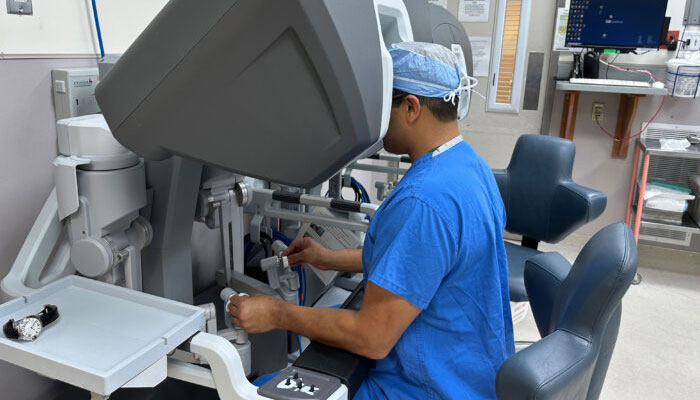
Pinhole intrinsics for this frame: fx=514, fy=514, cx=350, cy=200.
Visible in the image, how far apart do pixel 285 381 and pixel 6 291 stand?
0.57 meters

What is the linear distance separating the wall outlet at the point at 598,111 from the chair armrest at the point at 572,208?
1.91 meters

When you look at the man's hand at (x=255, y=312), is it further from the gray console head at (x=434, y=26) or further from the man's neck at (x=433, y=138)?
the gray console head at (x=434, y=26)

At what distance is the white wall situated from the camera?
1.19 meters

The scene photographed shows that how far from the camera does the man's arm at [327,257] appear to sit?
4.82ft

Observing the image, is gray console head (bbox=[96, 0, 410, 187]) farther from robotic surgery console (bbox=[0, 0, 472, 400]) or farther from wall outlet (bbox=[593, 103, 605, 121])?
wall outlet (bbox=[593, 103, 605, 121])

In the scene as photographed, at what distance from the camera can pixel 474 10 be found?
3947 mm

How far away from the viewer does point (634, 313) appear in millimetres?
3035

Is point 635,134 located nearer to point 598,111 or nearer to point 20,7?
point 598,111

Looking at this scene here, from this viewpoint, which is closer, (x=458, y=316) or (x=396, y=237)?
(x=396, y=237)

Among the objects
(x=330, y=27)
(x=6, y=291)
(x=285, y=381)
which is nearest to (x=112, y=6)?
(x=6, y=291)

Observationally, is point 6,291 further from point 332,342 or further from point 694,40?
point 694,40

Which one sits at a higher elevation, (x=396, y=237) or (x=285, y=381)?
(x=396, y=237)

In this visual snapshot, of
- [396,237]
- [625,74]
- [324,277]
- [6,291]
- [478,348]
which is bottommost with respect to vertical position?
[324,277]

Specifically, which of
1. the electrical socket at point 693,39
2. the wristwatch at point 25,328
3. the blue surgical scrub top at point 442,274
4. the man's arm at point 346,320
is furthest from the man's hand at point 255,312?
the electrical socket at point 693,39
